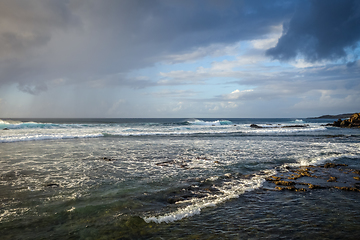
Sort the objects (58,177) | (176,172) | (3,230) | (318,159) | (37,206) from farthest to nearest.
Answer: (318,159) → (176,172) → (58,177) → (37,206) → (3,230)

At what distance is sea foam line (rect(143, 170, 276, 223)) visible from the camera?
4.77m

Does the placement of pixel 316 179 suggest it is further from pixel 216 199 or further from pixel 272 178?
pixel 216 199

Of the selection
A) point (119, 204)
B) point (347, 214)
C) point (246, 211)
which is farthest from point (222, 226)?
point (347, 214)

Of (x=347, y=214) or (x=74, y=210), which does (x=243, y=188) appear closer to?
(x=347, y=214)

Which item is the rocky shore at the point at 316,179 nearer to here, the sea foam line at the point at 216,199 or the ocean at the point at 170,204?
the ocean at the point at 170,204

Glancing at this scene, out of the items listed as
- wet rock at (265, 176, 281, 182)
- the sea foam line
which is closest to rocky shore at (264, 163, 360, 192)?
wet rock at (265, 176, 281, 182)

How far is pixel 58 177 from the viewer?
8.34 meters

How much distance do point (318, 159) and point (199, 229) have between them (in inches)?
448

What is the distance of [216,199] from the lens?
5.98 meters

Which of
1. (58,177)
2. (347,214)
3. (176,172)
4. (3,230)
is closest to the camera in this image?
(3,230)

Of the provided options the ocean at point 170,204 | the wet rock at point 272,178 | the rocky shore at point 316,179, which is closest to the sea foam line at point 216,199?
the ocean at point 170,204

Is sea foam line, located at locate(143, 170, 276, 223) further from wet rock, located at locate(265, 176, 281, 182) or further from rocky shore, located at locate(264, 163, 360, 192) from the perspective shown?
rocky shore, located at locate(264, 163, 360, 192)

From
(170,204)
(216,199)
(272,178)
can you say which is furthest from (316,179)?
(170,204)

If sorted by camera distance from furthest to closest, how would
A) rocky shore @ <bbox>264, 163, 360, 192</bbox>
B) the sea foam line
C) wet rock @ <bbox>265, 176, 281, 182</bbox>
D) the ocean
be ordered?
wet rock @ <bbox>265, 176, 281, 182</bbox>
rocky shore @ <bbox>264, 163, 360, 192</bbox>
the sea foam line
the ocean
